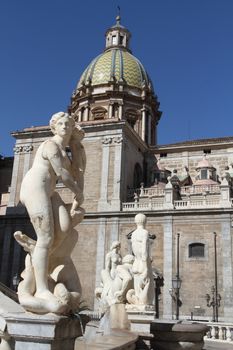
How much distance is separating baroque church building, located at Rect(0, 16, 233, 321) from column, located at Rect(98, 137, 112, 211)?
0.23 ft

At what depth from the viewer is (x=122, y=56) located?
41062 mm

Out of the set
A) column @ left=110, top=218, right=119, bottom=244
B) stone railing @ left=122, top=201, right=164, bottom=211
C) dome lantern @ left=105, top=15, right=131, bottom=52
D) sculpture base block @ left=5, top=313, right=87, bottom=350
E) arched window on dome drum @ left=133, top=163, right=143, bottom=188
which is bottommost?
sculpture base block @ left=5, top=313, right=87, bottom=350

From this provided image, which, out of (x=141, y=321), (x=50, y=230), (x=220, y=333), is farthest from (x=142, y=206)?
(x=50, y=230)

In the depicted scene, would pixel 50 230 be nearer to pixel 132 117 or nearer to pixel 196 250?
pixel 196 250

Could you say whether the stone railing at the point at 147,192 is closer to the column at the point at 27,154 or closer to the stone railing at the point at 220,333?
the column at the point at 27,154

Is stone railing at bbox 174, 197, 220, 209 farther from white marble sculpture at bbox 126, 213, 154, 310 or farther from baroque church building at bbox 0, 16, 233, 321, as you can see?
white marble sculpture at bbox 126, 213, 154, 310

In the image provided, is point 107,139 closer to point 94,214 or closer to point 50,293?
point 94,214

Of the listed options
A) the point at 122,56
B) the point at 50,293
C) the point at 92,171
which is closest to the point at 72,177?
the point at 50,293

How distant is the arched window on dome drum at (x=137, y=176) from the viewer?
3140 centimetres

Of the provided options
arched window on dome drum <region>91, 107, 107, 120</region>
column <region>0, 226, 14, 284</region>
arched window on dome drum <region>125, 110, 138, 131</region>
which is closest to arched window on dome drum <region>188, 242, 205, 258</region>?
column <region>0, 226, 14, 284</region>

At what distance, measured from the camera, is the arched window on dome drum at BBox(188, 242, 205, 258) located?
24.8 meters

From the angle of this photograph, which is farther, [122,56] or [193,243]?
[122,56]

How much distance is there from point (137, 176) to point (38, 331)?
94.7 feet

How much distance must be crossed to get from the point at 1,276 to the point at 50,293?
84.0 feet
